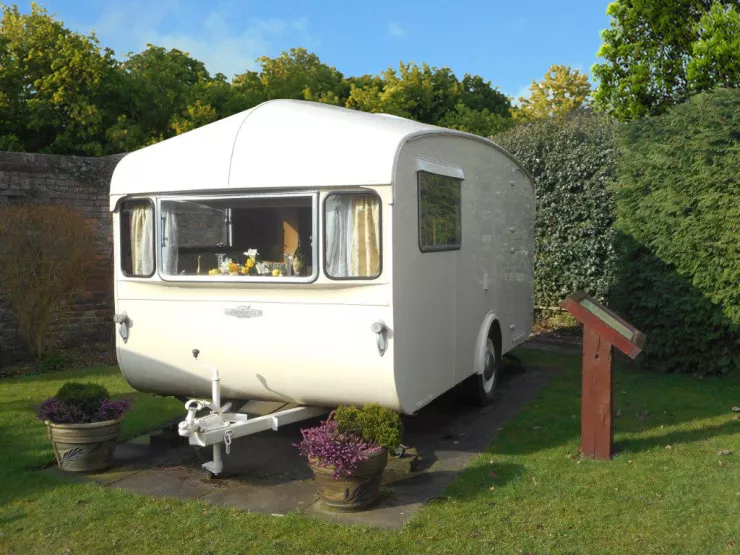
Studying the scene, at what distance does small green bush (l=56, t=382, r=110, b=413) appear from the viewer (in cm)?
580

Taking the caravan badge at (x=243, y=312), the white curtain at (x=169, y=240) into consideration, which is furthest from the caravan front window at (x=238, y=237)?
the caravan badge at (x=243, y=312)

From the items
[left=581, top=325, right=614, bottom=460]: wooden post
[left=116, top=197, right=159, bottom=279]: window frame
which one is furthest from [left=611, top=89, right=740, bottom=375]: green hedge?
[left=116, top=197, right=159, bottom=279]: window frame

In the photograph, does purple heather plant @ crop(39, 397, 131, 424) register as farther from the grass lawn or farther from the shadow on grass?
the shadow on grass

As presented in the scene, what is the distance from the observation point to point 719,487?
17.4 feet

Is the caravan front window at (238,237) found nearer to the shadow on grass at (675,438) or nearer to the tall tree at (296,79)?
the shadow on grass at (675,438)

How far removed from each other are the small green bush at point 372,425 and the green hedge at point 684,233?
5.28 m

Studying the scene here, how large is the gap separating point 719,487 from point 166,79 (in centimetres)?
2035

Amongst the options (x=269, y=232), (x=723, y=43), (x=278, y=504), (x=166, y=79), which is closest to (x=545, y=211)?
(x=723, y=43)

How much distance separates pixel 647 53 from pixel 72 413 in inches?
474

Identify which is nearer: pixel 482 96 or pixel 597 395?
pixel 597 395

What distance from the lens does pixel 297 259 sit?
5816mm

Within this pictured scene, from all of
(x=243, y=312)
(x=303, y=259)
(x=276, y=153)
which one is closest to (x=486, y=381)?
(x=303, y=259)

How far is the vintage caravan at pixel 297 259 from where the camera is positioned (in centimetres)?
539

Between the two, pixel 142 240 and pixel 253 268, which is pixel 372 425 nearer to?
pixel 253 268
